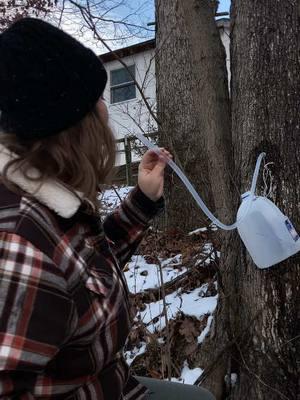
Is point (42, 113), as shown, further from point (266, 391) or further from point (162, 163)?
point (266, 391)

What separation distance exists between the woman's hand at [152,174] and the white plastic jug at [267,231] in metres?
0.62

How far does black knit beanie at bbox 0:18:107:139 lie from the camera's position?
142cm

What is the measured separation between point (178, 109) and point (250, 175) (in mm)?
3610

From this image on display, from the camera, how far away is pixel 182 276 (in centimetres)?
433

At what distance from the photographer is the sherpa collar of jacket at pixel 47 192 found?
139cm

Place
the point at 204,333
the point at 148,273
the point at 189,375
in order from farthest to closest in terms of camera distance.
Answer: the point at 148,273, the point at 204,333, the point at 189,375

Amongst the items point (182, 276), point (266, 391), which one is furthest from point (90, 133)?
point (182, 276)

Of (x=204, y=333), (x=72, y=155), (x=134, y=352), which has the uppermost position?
(x=72, y=155)

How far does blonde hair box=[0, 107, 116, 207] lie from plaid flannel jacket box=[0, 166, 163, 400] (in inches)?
Result: 2.5

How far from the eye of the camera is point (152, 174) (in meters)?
2.02

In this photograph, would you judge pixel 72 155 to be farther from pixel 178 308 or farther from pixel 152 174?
pixel 178 308

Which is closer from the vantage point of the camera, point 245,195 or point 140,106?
point 245,195

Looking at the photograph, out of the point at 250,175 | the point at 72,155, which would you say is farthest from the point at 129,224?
the point at 250,175

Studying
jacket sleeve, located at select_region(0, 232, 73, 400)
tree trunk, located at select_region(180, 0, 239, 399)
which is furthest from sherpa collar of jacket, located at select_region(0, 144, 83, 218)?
tree trunk, located at select_region(180, 0, 239, 399)
